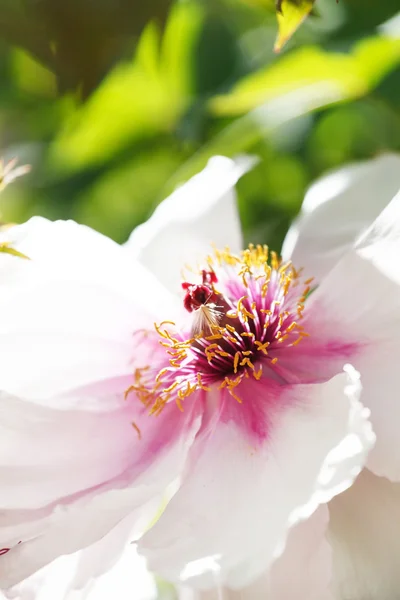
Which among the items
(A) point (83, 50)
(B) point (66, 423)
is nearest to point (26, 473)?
(B) point (66, 423)

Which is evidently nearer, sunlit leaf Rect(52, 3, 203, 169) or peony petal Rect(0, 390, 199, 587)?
peony petal Rect(0, 390, 199, 587)

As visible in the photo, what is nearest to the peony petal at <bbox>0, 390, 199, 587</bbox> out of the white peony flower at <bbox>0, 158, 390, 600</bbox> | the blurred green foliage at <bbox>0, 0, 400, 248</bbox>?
the white peony flower at <bbox>0, 158, 390, 600</bbox>

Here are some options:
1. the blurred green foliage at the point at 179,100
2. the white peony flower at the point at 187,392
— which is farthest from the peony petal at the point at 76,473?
the blurred green foliage at the point at 179,100

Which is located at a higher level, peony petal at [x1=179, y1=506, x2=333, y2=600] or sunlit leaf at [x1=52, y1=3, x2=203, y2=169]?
sunlit leaf at [x1=52, y1=3, x2=203, y2=169]

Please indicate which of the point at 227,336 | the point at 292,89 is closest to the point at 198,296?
the point at 227,336

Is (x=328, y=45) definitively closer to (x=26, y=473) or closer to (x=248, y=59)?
(x=248, y=59)

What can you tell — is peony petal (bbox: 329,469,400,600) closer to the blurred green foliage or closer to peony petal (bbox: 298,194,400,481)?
peony petal (bbox: 298,194,400,481)

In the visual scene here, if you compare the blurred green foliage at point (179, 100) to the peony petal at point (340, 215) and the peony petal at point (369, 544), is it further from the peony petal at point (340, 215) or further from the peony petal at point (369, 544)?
the peony petal at point (369, 544)
